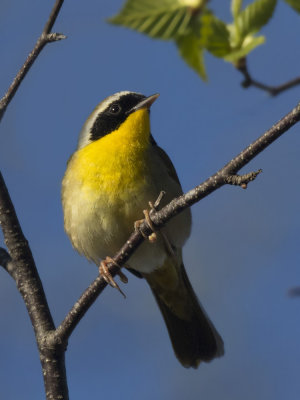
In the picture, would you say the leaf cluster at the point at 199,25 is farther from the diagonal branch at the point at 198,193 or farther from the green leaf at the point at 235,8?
the diagonal branch at the point at 198,193

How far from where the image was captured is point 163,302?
6.05 meters

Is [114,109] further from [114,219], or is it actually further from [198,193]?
[198,193]

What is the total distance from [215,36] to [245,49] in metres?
0.08

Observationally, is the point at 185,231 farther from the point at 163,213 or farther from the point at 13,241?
the point at 163,213

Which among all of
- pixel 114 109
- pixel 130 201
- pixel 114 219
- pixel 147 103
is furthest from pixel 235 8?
pixel 114 109

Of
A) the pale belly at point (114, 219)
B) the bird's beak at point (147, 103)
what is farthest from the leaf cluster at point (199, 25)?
the bird's beak at point (147, 103)

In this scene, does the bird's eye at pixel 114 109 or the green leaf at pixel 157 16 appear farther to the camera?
the bird's eye at pixel 114 109

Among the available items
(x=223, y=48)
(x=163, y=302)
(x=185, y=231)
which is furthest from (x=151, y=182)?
(x=223, y=48)

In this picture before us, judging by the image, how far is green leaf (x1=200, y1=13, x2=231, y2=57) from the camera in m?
1.59

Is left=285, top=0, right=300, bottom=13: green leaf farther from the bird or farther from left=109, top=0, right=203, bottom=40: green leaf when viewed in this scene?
the bird

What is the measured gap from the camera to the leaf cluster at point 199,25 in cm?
151

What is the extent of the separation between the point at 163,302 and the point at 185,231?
1.12m

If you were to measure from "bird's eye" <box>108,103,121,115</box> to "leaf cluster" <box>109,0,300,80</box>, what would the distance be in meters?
3.79

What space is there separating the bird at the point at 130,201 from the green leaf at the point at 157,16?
2858 mm
